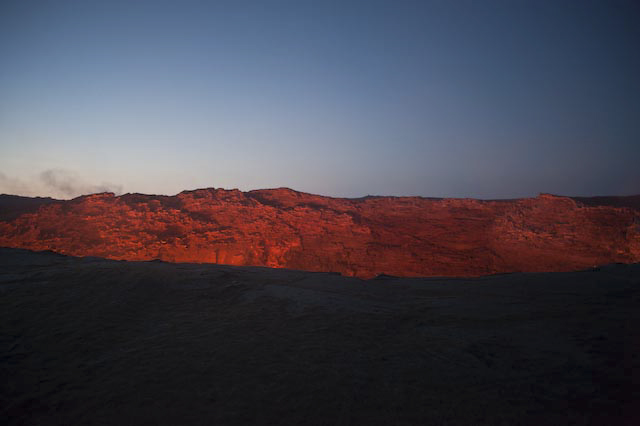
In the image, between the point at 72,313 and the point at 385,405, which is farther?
the point at 72,313

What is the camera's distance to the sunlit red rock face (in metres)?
14.5

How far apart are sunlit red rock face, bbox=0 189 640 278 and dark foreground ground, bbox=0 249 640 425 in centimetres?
1069

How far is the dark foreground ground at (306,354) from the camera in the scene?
1.95 meters

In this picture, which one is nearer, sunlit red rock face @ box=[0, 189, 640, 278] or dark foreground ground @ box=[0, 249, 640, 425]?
dark foreground ground @ box=[0, 249, 640, 425]

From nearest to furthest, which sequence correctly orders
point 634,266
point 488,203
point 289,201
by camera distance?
point 634,266 → point 488,203 → point 289,201

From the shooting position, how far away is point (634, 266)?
6023 mm

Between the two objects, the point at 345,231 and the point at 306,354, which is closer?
the point at 306,354

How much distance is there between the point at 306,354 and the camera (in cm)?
271

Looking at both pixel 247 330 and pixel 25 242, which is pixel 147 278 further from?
pixel 25 242

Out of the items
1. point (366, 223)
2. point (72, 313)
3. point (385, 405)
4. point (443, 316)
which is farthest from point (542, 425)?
point (366, 223)

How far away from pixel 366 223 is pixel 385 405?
54.1 ft

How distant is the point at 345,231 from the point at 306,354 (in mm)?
15034

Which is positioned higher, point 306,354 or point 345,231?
point 345,231

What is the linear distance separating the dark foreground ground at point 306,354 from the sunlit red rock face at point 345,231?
10.7 metres
